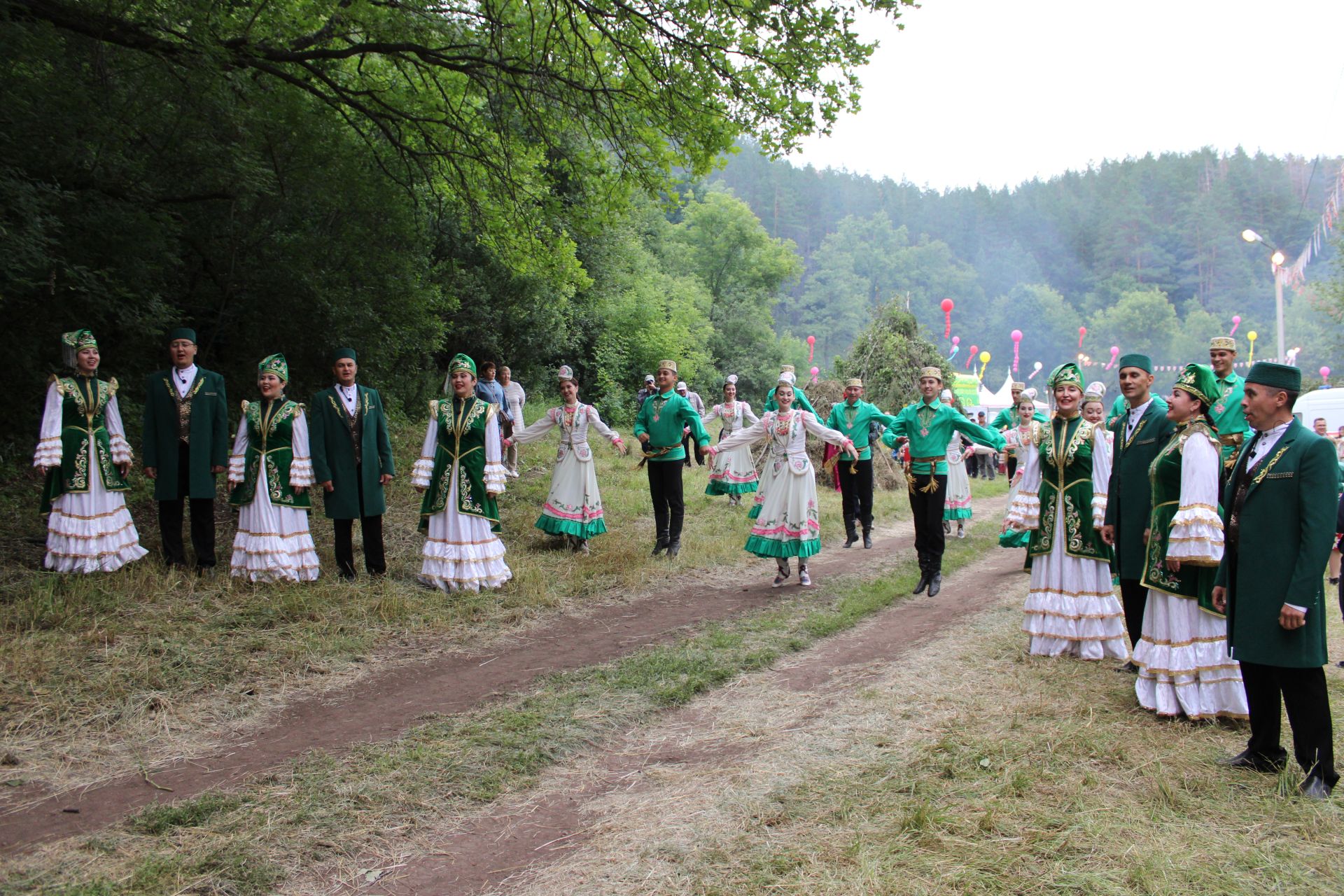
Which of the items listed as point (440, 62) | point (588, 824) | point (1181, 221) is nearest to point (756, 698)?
point (588, 824)

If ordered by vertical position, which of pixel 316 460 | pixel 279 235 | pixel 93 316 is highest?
pixel 279 235

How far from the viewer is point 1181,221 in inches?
3009

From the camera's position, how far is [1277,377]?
13.5ft

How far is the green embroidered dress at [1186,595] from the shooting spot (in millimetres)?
4746

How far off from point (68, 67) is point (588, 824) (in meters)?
8.32

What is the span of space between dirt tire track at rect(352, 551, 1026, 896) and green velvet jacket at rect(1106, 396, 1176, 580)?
182cm

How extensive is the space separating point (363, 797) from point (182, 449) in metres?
5.32

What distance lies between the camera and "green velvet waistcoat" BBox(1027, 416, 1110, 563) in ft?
21.0

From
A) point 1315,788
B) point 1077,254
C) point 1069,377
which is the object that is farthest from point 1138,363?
point 1077,254

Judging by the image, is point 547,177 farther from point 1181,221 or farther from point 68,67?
point 1181,221

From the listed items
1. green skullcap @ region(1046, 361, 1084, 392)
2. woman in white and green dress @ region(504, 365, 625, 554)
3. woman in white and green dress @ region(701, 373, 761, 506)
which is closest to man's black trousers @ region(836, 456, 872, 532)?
woman in white and green dress @ region(701, 373, 761, 506)

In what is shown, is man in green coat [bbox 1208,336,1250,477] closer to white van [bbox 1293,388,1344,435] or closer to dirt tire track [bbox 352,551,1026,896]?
dirt tire track [bbox 352,551,1026,896]

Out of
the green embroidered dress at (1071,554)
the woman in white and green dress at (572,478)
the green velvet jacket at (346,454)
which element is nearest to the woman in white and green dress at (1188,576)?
the green embroidered dress at (1071,554)

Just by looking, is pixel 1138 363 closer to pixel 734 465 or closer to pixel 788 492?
pixel 788 492
